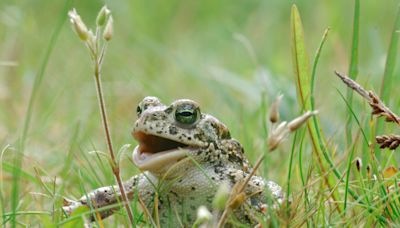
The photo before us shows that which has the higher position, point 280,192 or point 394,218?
point 280,192

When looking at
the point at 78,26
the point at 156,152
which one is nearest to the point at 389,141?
the point at 156,152

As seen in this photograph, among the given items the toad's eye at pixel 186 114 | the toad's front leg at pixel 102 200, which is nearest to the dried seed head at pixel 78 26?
the toad's eye at pixel 186 114

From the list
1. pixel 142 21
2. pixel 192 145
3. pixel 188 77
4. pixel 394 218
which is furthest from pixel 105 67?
pixel 394 218

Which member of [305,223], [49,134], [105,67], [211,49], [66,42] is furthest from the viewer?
[211,49]

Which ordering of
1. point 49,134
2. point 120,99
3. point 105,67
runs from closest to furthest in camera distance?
point 49,134 < point 120,99 < point 105,67

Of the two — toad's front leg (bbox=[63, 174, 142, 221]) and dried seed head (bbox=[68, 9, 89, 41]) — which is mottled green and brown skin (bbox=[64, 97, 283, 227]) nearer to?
toad's front leg (bbox=[63, 174, 142, 221])

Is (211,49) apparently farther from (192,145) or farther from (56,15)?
(192,145)

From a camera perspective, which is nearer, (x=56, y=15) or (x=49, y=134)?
(x=49, y=134)
